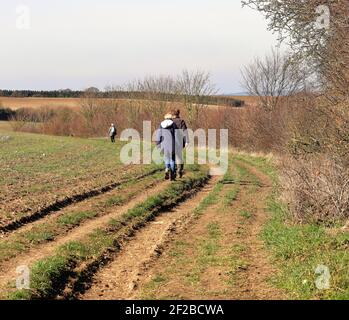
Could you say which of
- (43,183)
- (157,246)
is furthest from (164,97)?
(157,246)

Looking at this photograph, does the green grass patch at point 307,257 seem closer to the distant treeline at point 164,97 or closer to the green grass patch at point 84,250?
the green grass patch at point 84,250

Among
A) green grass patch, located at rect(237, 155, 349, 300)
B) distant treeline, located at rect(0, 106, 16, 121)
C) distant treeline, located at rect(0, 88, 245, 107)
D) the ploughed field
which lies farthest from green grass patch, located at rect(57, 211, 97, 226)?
distant treeline, located at rect(0, 106, 16, 121)

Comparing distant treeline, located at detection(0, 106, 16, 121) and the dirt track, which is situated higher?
distant treeline, located at detection(0, 106, 16, 121)

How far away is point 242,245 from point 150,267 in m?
1.89

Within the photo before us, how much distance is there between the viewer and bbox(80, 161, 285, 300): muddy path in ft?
21.4

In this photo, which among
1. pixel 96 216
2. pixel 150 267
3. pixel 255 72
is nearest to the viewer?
pixel 150 267

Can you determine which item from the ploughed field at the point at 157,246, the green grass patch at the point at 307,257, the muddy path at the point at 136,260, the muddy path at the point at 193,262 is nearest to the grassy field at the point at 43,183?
the ploughed field at the point at 157,246

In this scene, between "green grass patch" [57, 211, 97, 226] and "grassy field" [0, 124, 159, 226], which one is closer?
"green grass patch" [57, 211, 97, 226]

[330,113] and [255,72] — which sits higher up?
[255,72]

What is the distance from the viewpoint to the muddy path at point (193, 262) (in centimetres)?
654

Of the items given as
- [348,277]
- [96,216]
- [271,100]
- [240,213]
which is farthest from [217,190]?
[271,100]

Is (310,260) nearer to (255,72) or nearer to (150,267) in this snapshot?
(150,267)

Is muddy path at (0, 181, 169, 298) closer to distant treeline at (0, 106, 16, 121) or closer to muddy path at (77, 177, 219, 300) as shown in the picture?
muddy path at (77, 177, 219, 300)
